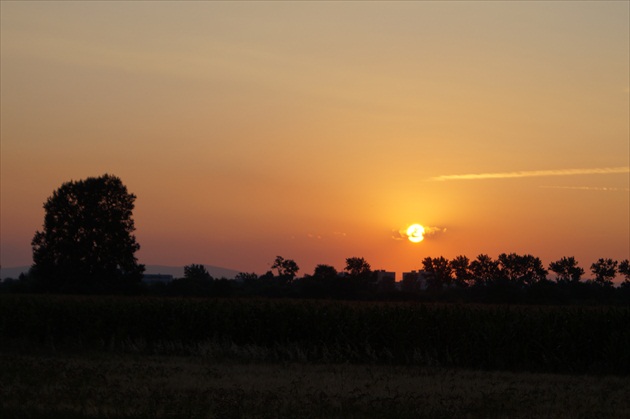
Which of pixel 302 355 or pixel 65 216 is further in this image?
pixel 65 216

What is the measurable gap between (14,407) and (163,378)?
6.12 meters

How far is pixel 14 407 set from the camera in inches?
633

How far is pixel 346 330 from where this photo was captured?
33.7 metres

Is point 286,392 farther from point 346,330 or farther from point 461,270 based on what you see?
point 461,270

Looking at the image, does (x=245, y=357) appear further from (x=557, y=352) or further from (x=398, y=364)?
(x=557, y=352)

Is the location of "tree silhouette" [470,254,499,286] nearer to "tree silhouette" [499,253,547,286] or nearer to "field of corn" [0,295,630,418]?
"tree silhouette" [499,253,547,286]

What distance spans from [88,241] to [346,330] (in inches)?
1726

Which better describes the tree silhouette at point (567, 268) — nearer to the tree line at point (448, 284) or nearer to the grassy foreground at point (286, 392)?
the tree line at point (448, 284)

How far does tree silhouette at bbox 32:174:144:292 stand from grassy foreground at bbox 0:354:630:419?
43.8 metres

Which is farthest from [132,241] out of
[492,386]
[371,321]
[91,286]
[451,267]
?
[492,386]

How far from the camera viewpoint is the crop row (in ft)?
101

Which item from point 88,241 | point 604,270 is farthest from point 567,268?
point 88,241

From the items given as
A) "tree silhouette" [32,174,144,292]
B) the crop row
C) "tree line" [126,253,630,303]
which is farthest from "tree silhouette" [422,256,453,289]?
the crop row

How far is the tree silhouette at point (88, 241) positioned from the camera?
230ft
